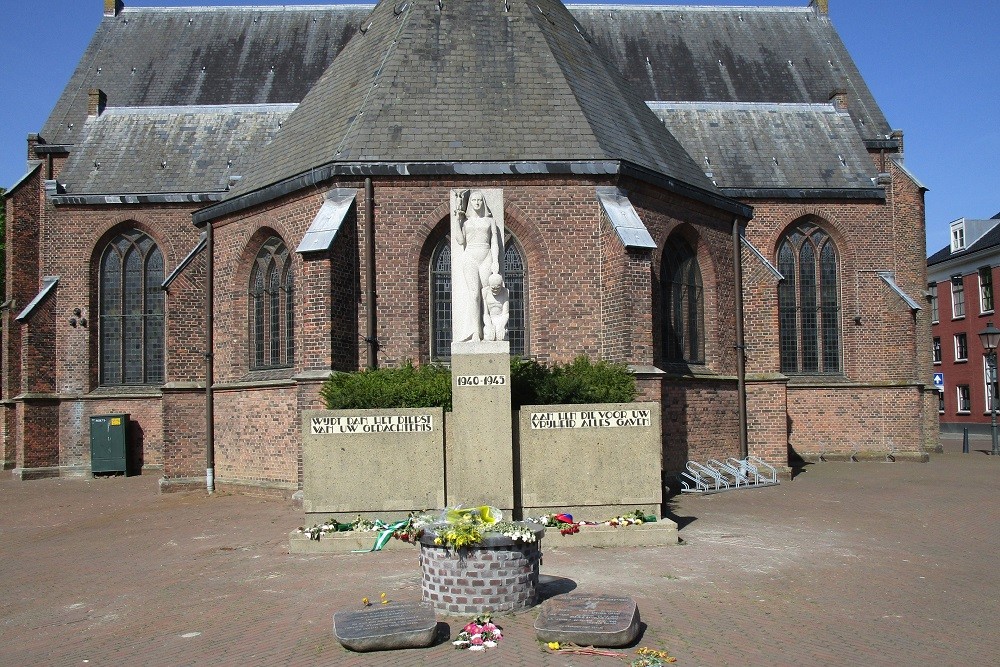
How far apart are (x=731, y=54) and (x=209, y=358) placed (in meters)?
20.5

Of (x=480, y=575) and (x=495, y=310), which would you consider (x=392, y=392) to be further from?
(x=480, y=575)

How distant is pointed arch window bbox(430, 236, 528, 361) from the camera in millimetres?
17109

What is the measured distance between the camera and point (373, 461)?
11945 mm

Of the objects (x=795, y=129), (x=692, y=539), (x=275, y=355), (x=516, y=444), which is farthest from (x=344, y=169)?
(x=795, y=129)

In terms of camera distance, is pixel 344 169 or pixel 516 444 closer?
pixel 516 444

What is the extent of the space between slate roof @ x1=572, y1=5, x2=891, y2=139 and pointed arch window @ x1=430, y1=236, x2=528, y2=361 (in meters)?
13.0

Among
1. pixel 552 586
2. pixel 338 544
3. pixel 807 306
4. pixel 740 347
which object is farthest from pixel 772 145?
pixel 552 586

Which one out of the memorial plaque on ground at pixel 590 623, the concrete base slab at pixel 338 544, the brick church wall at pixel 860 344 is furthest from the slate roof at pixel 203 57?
the memorial plaque on ground at pixel 590 623

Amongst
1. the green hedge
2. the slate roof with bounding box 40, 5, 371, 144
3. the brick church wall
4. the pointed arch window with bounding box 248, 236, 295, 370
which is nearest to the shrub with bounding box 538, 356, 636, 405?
the green hedge

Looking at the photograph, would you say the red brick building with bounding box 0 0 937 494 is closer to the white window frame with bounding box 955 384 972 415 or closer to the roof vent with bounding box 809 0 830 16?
the roof vent with bounding box 809 0 830 16

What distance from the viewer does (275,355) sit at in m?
18.5

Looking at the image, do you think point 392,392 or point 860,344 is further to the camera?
point 860,344

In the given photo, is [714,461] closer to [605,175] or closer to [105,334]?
[605,175]

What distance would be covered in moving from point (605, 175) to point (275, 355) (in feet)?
26.3
